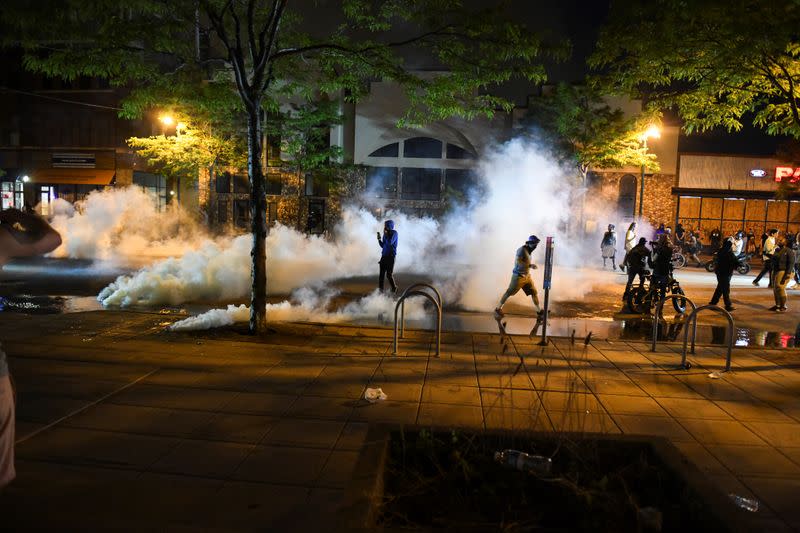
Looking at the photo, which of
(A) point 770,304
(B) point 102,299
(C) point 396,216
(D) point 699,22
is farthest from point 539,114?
(B) point 102,299

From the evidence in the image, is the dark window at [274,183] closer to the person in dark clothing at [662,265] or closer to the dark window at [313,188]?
the dark window at [313,188]

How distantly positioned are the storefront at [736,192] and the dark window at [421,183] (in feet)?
40.1

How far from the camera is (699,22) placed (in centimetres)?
886

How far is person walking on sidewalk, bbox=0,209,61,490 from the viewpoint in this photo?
297cm

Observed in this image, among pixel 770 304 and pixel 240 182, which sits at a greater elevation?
pixel 240 182

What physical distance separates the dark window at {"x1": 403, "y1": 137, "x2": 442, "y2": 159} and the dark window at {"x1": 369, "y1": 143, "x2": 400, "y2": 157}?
434mm

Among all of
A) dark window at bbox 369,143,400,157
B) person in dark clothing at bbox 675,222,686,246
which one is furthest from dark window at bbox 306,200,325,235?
person in dark clothing at bbox 675,222,686,246

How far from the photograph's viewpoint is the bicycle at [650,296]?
12.6 m

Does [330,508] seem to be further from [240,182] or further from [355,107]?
[240,182]

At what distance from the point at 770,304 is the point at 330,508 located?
14.2 metres

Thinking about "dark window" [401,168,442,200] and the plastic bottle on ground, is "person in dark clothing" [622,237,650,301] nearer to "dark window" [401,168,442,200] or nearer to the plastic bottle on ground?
the plastic bottle on ground

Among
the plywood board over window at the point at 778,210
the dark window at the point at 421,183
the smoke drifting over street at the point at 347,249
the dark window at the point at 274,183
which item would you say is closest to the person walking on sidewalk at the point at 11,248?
the smoke drifting over street at the point at 347,249

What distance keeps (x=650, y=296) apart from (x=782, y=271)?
2.86 meters

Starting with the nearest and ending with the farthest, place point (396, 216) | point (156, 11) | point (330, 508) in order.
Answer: point (330, 508) < point (156, 11) < point (396, 216)
